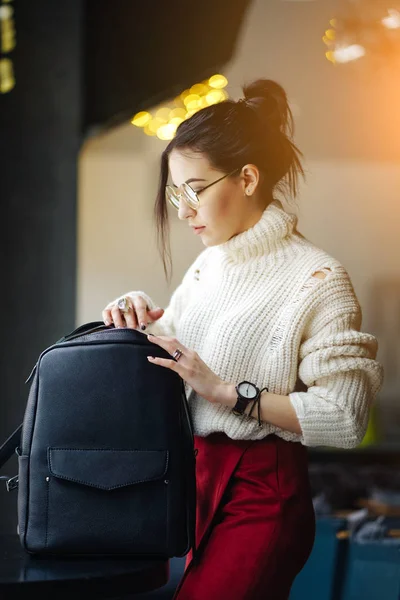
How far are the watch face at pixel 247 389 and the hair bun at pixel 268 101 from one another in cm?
50

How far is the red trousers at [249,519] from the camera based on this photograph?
1.40m

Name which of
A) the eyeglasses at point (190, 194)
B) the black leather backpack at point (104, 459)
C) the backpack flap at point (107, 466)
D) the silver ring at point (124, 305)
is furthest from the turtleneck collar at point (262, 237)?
the backpack flap at point (107, 466)

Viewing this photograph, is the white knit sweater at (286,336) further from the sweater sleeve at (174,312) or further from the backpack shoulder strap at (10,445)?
the backpack shoulder strap at (10,445)

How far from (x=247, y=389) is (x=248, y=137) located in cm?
47

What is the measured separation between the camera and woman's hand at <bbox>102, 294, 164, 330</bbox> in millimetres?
1548

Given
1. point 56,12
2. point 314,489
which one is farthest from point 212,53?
point 314,489

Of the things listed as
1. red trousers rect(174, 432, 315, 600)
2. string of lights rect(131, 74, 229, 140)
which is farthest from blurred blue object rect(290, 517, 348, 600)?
string of lights rect(131, 74, 229, 140)

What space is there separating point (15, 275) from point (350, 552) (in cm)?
184

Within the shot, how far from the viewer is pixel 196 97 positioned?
4.14 meters

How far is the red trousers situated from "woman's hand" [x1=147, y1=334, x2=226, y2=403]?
0.13m

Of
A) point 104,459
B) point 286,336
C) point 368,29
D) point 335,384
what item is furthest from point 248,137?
point 368,29

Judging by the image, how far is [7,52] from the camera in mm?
3377

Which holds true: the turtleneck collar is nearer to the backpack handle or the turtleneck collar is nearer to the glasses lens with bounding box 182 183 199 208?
the glasses lens with bounding box 182 183 199 208

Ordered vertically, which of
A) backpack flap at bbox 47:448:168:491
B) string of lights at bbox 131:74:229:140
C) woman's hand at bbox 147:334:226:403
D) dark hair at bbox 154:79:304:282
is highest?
string of lights at bbox 131:74:229:140
